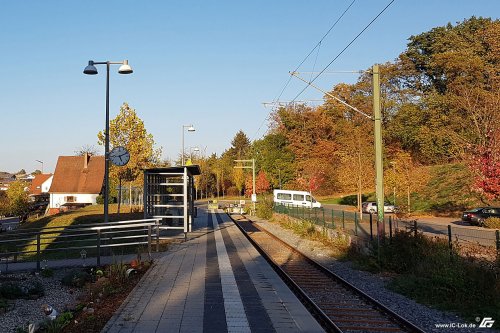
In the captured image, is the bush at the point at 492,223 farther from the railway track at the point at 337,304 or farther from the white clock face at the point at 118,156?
the white clock face at the point at 118,156

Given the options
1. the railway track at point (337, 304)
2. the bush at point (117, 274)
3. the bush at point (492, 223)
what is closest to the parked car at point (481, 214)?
the bush at point (492, 223)

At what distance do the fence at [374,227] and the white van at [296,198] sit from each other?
17.2 metres

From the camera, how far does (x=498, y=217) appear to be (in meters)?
30.9

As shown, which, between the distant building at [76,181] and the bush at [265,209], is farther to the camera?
the distant building at [76,181]

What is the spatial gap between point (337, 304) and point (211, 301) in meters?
2.64

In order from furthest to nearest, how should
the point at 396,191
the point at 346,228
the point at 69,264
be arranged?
the point at 396,191, the point at 346,228, the point at 69,264

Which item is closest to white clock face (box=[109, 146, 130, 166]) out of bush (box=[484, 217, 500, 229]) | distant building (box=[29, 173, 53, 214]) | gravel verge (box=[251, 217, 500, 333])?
gravel verge (box=[251, 217, 500, 333])

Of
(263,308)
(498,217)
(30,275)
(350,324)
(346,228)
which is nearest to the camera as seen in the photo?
(350,324)

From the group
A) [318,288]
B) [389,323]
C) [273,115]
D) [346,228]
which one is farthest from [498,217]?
[273,115]

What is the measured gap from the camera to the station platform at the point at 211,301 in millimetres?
7367

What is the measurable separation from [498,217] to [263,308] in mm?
27763

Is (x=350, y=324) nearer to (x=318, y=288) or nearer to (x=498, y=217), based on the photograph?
(x=318, y=288)

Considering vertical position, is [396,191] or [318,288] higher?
[396,191]

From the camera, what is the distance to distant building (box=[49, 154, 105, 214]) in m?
68.6
